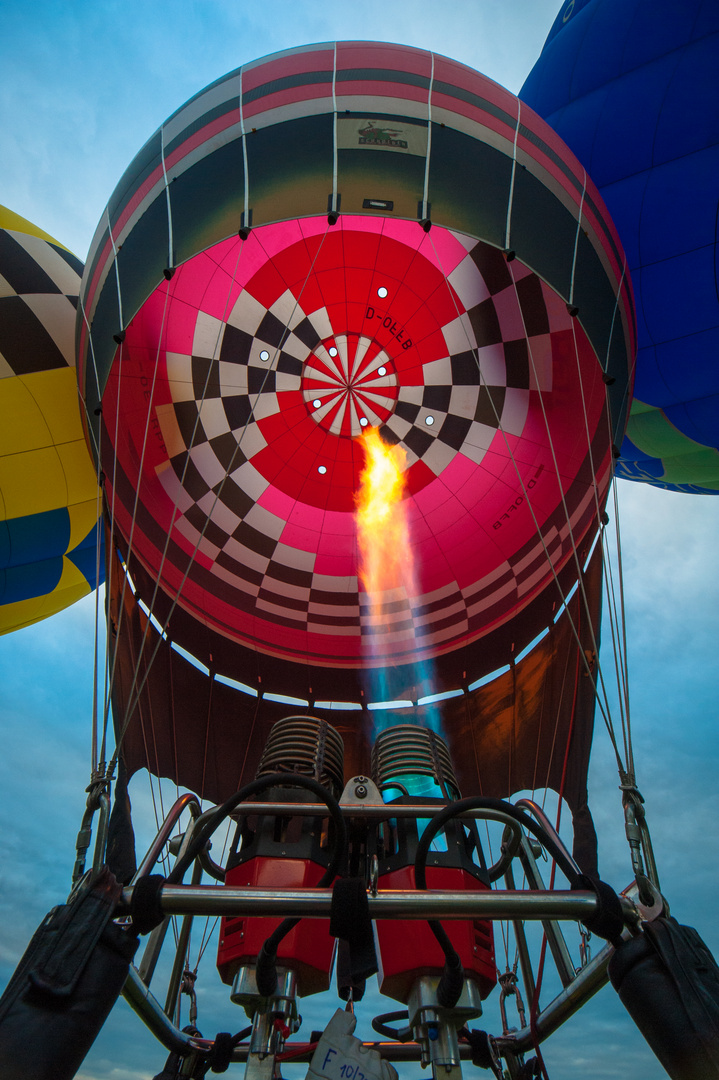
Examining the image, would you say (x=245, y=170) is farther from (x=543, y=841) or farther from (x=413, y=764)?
(x=543, y=841)

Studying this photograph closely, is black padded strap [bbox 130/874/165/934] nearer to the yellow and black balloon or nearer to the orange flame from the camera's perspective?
the orange flame

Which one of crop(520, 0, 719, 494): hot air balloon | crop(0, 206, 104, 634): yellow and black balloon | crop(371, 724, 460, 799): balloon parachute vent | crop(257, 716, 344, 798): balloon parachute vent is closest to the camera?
crop(371, 724, 460, 799): balloon parachute vent

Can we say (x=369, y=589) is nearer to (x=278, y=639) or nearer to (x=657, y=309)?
(x=278, y=639)

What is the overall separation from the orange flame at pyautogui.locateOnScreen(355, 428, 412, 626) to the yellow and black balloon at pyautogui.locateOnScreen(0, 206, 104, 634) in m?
1.81

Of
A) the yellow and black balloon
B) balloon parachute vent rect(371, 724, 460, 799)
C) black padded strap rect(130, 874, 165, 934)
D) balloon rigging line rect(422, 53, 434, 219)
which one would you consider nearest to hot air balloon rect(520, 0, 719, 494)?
balloon rigging line rect(422, 53, 434, 219)

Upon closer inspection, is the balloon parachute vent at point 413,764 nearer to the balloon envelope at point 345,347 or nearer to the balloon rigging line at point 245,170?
the balloon envelope at point 345,347

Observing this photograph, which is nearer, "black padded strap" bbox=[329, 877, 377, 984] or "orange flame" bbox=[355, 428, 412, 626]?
"black padded strap" bbox=[329, 877, 377, 984]

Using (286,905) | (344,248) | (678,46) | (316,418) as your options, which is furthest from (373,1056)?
(678,46)

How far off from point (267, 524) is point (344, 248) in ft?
5.92

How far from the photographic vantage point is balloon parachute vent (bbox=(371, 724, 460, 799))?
2482 millimetres

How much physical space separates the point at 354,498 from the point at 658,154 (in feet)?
10.1

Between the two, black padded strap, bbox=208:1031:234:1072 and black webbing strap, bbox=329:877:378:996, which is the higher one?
black webbing strap, bbox=329:877:378:996

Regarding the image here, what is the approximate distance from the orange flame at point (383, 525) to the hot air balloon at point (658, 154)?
214cm

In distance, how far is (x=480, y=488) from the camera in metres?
4.31
